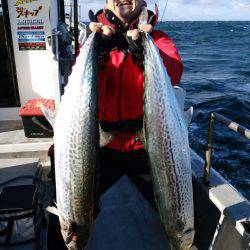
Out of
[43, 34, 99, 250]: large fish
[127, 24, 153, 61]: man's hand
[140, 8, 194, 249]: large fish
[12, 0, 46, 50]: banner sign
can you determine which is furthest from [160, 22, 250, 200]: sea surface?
[127, 24, 153, 61]: man's hand

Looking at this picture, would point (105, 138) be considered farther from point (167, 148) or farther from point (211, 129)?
point (211, 129)

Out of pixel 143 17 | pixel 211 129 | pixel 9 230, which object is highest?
pixel 143 17

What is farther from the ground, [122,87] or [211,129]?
[122,87]

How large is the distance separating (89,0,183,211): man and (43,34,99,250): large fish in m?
0.19

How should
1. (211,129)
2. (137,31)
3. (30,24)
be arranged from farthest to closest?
(30,24), (211,129), (137,31)

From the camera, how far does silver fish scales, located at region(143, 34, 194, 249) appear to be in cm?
211

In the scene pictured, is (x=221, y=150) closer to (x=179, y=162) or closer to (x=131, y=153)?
(x=131, y=153)

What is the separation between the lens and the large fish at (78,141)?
2.11 meters

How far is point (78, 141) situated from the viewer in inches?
84.1

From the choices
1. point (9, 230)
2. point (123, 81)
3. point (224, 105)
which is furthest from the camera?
point (224, 105)

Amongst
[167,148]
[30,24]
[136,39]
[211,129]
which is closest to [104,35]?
[136,39]

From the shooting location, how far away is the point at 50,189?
4.62m

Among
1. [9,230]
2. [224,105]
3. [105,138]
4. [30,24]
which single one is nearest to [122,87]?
[105,138]

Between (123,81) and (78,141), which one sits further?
(123,81)
